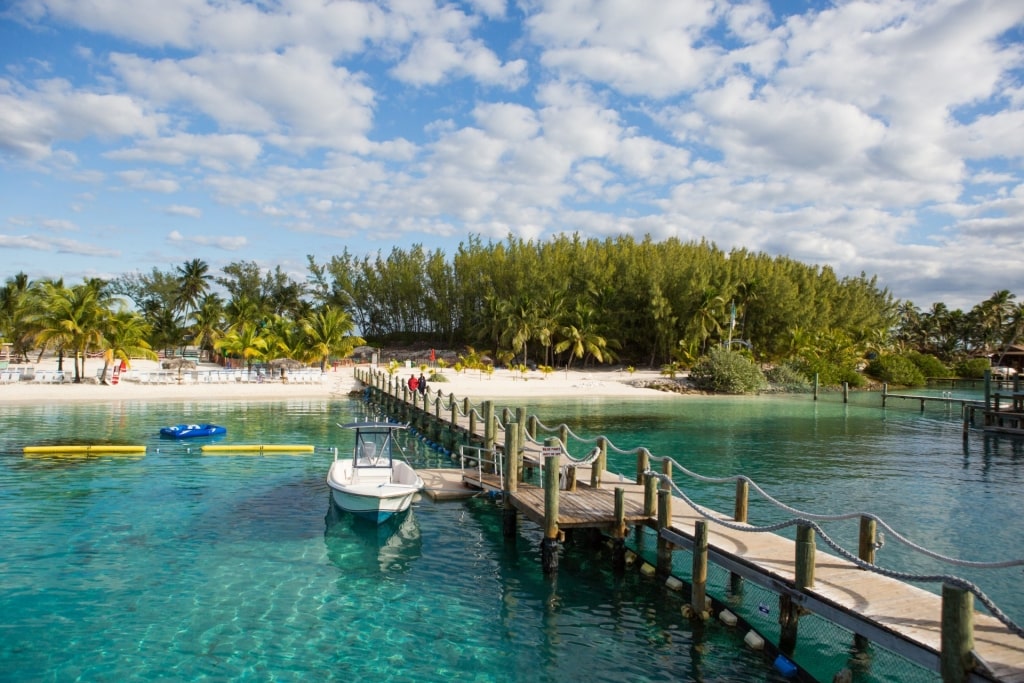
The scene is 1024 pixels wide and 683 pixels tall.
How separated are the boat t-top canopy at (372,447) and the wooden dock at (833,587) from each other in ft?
11.7

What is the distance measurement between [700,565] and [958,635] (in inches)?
165

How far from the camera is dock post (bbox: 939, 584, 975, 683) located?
6895 millimetres

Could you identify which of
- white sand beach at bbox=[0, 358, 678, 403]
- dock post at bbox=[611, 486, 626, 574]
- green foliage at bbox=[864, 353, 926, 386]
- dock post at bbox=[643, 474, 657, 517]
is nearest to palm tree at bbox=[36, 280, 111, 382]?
white sand beach at bbox=[0, 358, 678, 403]

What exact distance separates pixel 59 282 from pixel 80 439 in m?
32.8

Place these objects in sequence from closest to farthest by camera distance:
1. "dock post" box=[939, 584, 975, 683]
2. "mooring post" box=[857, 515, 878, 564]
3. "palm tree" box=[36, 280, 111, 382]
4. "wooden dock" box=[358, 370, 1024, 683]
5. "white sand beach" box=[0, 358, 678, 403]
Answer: "dock post" box=[939, 584, 975, 683]
"wooden dock" box=[358, 370, 1024, 683]
"mooring post" box=[857, 515, 878, 564]
"palm tree" box=[36, 280, 111, 382]
"white sand beach" box=[0, 358, 678, 403]

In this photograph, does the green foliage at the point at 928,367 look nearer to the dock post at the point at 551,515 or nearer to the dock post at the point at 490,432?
the dock post at the point at 490,432

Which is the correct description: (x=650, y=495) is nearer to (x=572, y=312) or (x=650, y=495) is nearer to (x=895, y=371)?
(x=572, y=312)

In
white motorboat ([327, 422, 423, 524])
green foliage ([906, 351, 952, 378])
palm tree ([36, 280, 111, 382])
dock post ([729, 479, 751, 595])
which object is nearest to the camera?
dock post ([729, 479, 751, 595])

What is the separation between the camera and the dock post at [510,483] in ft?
50.3

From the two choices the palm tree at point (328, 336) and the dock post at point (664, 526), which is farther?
the palm tree at point (328, 336)

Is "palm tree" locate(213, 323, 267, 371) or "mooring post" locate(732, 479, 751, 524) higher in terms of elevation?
"palm tree" locate(213, 323, 267, 371)

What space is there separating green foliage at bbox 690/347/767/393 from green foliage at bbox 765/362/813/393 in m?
4.32

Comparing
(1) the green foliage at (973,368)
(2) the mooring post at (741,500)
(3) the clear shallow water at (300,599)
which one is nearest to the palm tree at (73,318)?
(3) the clear shallow water at (300,599)

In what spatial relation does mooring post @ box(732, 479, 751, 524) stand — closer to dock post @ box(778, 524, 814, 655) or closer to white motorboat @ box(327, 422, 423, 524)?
dock post @ box(778, 524, 814, 655)
